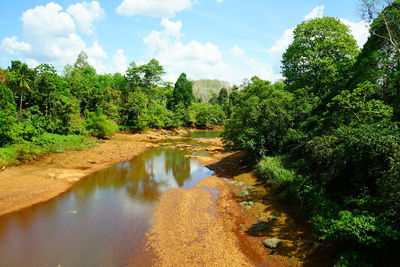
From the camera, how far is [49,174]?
24859 mm

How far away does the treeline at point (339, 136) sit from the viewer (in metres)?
9.22

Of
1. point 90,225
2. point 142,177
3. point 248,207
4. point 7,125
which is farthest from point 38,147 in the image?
point 248,207

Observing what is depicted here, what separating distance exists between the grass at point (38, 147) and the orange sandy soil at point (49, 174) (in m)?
0.88

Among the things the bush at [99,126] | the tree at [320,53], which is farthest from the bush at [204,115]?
the tree at [320,53]

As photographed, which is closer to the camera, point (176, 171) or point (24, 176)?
point (24, 176)

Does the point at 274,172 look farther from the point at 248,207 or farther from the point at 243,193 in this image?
the point at 248,207

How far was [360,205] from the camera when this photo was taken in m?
10.8

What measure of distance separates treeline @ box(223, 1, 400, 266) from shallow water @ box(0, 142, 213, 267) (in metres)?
9.44

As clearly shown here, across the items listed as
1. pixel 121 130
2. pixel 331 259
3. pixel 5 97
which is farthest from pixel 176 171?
pixel 121 130

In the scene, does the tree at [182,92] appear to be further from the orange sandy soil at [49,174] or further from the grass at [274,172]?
the grass at [274,172]

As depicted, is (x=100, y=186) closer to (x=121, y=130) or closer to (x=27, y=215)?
(x=27, y=215)

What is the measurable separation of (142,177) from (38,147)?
51.2ft

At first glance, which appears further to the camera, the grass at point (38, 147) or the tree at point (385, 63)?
the grass at point (38, 147)

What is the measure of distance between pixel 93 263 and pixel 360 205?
44.2ft
